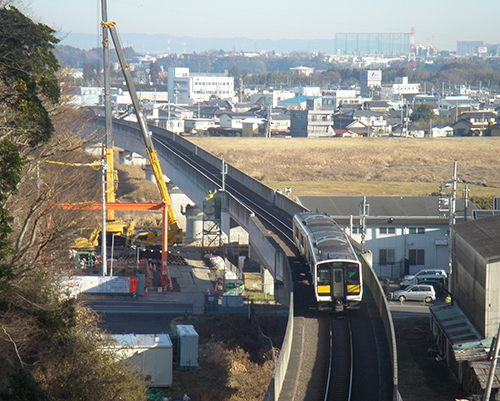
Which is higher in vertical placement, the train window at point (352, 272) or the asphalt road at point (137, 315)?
the train window at point (352, 272)

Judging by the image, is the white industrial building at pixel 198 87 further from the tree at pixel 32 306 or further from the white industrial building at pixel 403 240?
Result: the tree at pixel 32 306

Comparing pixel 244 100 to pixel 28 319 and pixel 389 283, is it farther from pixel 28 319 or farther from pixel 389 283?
pixel 28 319

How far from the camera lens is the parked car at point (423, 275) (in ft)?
79.7

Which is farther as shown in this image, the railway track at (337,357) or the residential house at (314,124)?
the residential house at (314,124)

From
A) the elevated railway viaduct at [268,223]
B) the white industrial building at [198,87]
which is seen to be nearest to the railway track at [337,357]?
the elevated railway viaduct at [268,223]

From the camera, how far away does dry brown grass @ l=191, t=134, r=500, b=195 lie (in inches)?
2028

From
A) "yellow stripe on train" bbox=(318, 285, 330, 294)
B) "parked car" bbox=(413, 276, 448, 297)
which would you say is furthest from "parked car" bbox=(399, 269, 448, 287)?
"yellow stripe on train" bbox=(318, 285, 330, 294)

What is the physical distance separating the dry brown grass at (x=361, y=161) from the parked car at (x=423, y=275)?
19715mm

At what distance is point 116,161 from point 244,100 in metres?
71.3

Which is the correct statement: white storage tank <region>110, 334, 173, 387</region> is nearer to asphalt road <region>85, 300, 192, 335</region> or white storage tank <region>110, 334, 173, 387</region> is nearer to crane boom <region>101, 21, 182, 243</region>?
asphalt road <region>85, 300, 192, 335</region>

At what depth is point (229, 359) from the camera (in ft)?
56.4

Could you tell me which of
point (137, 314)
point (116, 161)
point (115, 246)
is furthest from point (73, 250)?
point (116, 161)

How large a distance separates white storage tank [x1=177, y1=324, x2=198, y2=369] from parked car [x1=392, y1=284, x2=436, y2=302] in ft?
30.8

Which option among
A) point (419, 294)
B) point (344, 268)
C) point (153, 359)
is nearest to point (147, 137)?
point (419, 294)
